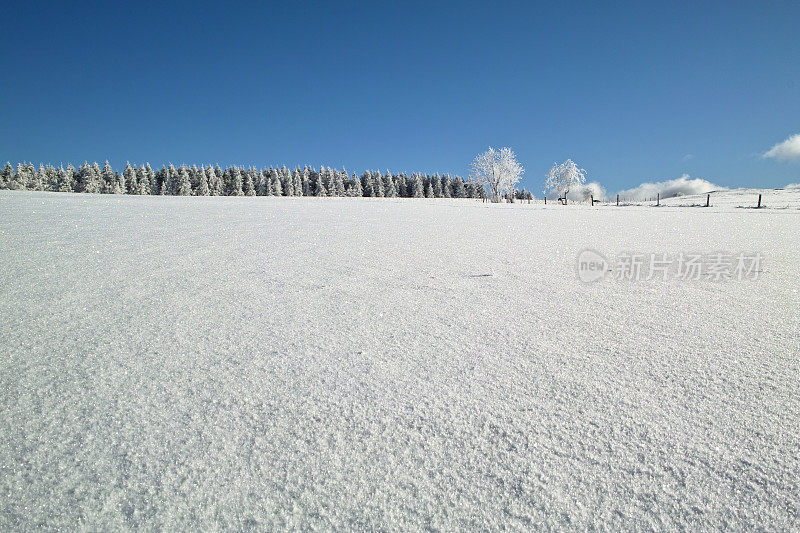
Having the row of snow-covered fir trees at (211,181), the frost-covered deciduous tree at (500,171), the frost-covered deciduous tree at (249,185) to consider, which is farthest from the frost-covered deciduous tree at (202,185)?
the frost-covered deciduous tree at (500,171)

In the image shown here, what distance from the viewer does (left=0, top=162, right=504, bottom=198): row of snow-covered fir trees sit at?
59.3 m

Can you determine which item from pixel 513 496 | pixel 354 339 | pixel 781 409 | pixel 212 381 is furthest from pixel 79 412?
pixel 781 409

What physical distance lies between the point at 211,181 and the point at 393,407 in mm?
72261

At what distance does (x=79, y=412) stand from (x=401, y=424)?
99cm

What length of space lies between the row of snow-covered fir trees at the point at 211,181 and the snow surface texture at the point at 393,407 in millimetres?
53765

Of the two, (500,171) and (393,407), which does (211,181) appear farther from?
(393,407)

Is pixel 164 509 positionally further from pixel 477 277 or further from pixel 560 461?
pixel 477 277

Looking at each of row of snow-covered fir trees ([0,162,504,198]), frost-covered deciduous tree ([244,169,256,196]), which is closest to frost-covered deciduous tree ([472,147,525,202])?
row of snow-covered fir trees ([0,162,504,198])

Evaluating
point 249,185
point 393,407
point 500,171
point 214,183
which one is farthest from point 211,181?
point 393,407

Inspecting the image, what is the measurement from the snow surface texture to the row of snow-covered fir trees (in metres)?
53.8

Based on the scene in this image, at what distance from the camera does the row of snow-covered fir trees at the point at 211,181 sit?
195 feet

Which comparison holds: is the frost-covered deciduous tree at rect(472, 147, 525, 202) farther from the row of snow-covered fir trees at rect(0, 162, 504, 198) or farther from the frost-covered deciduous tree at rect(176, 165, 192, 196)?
the frost-covered deciduous tree at rect(176, 165, 192, 196)

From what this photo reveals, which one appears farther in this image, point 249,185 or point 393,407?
point 249,185

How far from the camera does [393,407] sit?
3.80ft
